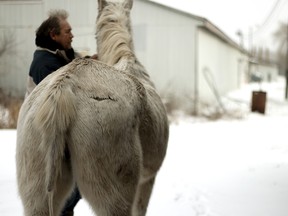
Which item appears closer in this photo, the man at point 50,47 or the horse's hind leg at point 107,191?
the horse's hind leg at point 107,191

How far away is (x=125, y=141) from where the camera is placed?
1943mm

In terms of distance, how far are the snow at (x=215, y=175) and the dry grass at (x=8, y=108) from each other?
0.26m

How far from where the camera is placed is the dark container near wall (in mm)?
11617

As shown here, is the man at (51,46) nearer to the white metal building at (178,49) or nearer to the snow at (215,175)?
the snow at (215,175)

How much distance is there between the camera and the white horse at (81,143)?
181 centimetres

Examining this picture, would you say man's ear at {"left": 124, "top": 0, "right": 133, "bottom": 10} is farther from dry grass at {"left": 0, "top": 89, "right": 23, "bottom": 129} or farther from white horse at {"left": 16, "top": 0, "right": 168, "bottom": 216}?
dry grass at {"left": 0, "top": 89, "right": 23, "bottom": 129}

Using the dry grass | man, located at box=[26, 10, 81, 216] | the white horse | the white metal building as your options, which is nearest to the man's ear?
man, located at box=[26, 10, 81, 216]

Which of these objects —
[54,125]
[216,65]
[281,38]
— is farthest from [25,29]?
[216,65]

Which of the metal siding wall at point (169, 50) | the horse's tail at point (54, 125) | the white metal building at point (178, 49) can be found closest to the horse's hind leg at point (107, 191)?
the horse's tail at point (54, 125)

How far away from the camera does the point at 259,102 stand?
1170 centimetres

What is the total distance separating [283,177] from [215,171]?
882 millimetres

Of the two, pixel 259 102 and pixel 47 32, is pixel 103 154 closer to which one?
pixel 47 32

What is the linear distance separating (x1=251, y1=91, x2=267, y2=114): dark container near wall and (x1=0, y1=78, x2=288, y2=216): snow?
2.68 m

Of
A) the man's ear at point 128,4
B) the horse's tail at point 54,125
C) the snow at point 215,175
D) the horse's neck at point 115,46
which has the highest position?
the man's ear at point 128,4
